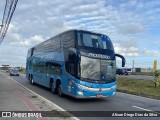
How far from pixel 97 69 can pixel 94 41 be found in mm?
1706

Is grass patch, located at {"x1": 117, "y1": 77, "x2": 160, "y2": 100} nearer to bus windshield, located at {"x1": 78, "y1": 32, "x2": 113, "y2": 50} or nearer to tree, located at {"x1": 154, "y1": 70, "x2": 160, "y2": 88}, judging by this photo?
tree, located at {"x1": 154, "y1": 70, "x2": 160, "y2": 88}

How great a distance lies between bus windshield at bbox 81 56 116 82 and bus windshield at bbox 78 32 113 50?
932 millimetres

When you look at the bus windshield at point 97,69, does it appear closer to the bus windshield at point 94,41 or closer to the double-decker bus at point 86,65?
the double-decker bus at point 86,65

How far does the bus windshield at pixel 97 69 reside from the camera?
52.7 ft

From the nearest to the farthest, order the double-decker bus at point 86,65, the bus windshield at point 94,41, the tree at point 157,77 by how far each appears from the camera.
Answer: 1. the double-decker bus at point 86,65
2. the bus windshield at point 94,41
3. the tree at point 157,77

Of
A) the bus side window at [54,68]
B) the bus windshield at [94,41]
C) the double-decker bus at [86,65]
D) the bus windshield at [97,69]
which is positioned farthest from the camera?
the bus side window at [54,68]

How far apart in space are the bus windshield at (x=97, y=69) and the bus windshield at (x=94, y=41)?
0.93 metres

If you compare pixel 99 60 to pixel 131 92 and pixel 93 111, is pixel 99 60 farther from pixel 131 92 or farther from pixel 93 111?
pixel 131 92

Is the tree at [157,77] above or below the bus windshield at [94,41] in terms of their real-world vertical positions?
below

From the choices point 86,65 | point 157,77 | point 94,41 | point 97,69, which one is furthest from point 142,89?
point 86,65

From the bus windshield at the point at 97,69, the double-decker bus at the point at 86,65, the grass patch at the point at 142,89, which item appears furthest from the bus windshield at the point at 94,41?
the grass patch at the point at 142,89

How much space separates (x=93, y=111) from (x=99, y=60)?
3.90 metres

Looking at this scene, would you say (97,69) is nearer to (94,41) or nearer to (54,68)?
(94,41)

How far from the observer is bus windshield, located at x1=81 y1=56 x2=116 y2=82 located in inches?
633
